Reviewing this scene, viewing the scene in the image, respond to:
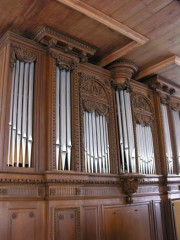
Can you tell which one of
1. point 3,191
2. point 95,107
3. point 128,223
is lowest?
point 128,223

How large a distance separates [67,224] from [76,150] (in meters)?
1.14

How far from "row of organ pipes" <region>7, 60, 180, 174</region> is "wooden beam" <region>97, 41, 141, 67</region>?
67cm

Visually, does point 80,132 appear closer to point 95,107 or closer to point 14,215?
point 95,107

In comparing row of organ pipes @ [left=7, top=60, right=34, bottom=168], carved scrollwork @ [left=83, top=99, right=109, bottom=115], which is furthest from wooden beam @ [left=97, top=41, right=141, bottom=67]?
row of organ pipes @ [left=7, top=60, right=34, bottom=168]

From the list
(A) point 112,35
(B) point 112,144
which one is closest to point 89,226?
(B) point 112,144

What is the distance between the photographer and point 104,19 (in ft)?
14.7

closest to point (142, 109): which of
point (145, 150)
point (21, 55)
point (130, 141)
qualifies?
point (145, 150)

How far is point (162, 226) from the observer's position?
5.75 metres

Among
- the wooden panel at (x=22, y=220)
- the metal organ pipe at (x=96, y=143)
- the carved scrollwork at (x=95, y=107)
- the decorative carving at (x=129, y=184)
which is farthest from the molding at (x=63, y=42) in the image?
the wooden panel at (x=22, y=220)

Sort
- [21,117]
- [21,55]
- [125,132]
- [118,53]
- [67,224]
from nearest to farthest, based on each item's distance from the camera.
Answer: [67,224] < [21,117] < [21,55] < [118,53] < [125,132]

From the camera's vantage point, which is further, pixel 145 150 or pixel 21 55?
pixel 145 150

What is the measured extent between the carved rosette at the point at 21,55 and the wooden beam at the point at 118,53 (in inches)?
60.5

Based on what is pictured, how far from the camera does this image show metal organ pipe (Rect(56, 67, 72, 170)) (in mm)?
4453

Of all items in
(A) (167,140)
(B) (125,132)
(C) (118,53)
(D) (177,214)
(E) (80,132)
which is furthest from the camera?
(A) (167,140)
